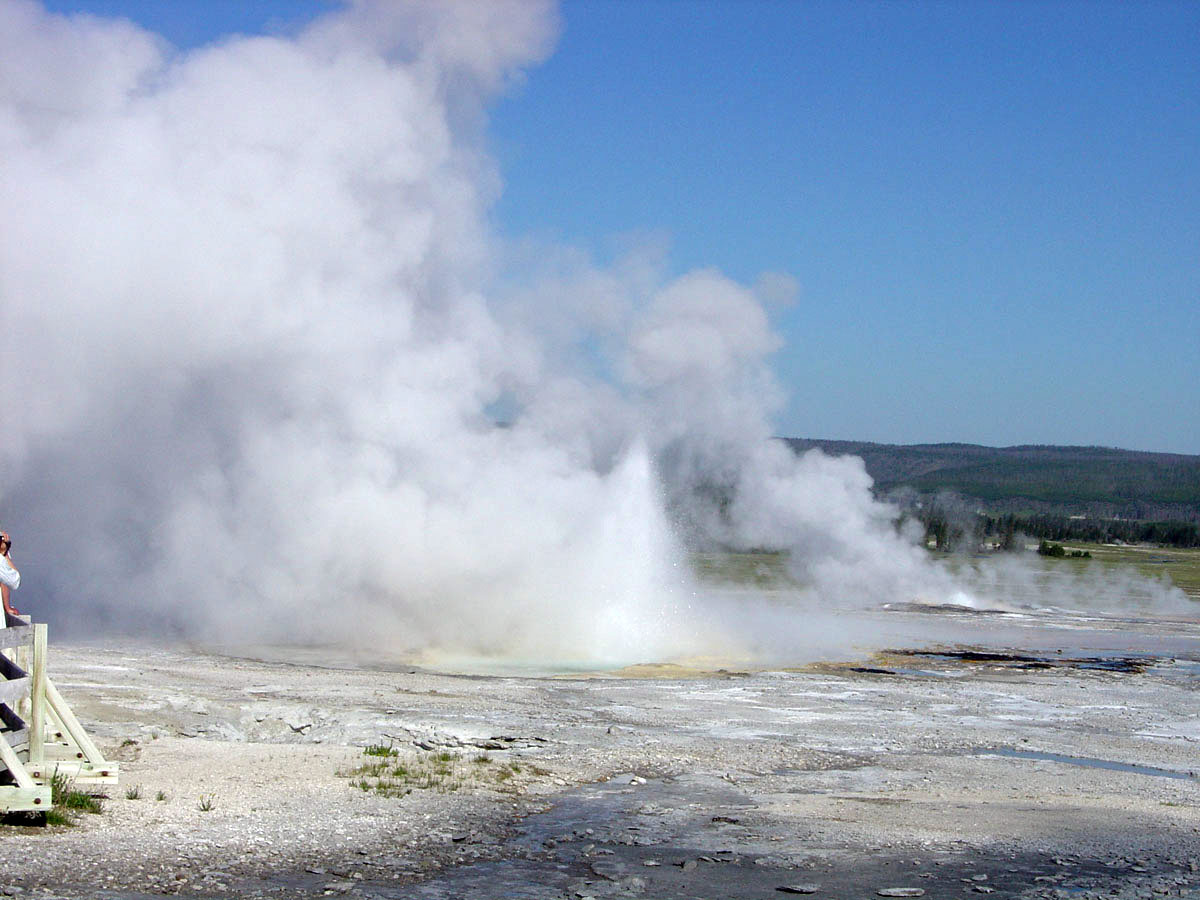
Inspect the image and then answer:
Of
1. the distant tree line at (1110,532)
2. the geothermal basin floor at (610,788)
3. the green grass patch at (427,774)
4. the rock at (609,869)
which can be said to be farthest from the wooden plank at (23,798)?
the distant tree line at (1110,532)

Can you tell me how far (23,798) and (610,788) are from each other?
622 cm

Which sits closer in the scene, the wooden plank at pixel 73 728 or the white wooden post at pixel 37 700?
the white wooden post at pixel 37 700

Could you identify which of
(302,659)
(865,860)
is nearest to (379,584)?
(302,659)

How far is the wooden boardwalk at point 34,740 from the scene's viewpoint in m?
10.2

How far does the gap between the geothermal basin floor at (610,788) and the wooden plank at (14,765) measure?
13.4 inches

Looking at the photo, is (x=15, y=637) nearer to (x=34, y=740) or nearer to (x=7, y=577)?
(x=7, y=577)

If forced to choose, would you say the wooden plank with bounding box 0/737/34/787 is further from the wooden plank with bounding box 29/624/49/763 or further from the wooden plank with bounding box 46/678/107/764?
the wooden plank with bounding box 46/678/107/764

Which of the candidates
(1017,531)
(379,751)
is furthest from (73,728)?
(1017,531)

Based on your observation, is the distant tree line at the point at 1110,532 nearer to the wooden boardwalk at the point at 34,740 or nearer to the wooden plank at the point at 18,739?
the wooden boardwalk at the point at 34,740

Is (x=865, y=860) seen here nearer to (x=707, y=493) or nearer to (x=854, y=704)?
(x=854, y=704)

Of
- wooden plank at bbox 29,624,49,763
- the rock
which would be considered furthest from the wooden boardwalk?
the rock

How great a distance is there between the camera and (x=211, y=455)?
1339 inches

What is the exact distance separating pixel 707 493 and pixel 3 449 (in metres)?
35.9

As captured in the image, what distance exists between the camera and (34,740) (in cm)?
1109
